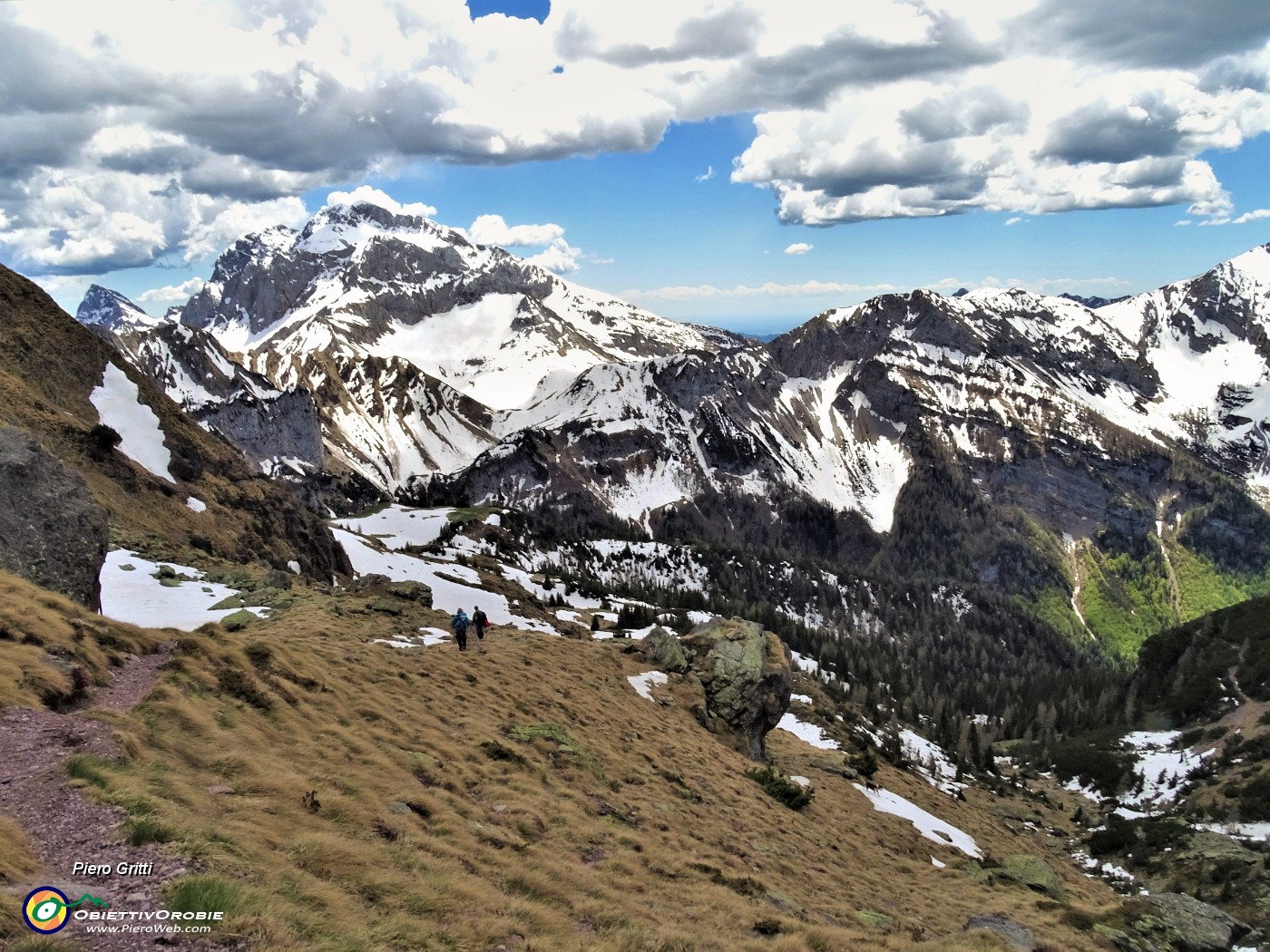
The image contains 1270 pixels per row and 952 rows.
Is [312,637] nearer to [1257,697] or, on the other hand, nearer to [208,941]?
[208,941]

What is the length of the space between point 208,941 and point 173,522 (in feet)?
184

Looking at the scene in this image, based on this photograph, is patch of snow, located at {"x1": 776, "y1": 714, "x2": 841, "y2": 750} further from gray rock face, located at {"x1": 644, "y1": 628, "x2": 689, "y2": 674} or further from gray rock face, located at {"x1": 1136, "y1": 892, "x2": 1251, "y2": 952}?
gray rock face, located at {"x1": 1136, "y1": 892, "x2": 1251, "y2": 952}

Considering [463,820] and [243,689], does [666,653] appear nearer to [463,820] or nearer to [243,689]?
[463,820]

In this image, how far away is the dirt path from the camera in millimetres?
9328

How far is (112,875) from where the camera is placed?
9.95m

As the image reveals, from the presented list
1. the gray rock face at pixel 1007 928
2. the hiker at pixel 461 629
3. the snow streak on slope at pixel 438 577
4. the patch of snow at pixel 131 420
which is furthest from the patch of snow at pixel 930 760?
the patch of snow at pixel 131 420

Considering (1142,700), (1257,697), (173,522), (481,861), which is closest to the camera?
(481,861)

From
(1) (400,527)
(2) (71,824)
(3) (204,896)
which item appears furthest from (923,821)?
(1) (400,527)

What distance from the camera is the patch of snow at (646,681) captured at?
4518 cm

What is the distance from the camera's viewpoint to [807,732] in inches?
3374

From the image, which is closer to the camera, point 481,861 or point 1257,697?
point 481,861

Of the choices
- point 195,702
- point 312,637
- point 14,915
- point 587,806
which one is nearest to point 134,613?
point 312,637

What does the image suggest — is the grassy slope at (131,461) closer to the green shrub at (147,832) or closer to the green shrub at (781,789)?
the green shrub at (147,832)

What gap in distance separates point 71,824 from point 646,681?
38624 millimetres
